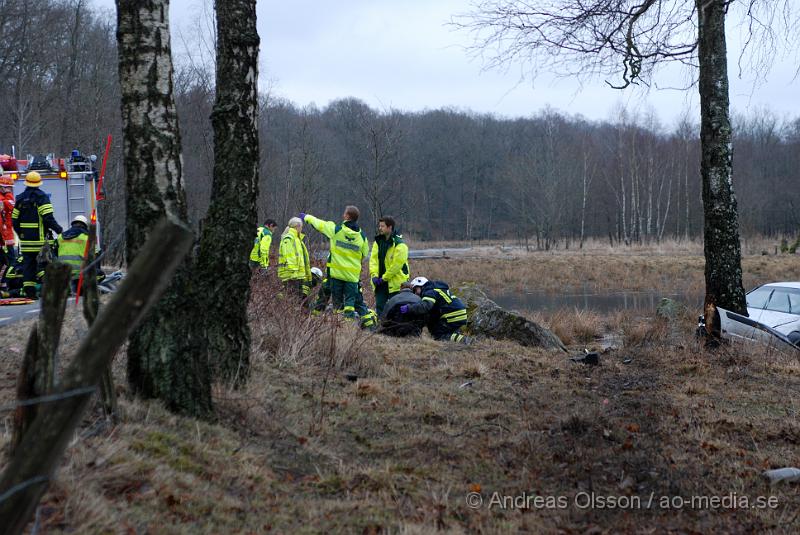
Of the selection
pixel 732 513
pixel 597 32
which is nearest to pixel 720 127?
pixel 597 32

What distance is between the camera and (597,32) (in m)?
10.4

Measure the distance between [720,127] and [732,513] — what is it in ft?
21.5

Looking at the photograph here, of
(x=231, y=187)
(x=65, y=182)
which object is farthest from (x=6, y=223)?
(x=231, y=187)

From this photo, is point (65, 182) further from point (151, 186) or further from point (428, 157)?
point (428, 157)

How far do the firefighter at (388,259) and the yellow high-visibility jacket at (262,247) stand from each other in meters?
1.96

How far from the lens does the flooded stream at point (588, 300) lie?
21.7 meters

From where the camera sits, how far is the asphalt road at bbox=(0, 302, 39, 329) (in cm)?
910

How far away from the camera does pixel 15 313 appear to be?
393 inches

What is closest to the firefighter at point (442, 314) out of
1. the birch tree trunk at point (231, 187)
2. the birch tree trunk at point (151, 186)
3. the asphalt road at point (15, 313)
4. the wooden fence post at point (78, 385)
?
the birch tree trunk at point (231, 187)

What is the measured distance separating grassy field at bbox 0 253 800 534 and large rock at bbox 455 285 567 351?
2.31 m

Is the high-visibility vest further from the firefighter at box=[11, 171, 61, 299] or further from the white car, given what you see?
the white car

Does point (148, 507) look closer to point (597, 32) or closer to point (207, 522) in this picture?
point (207, 522)

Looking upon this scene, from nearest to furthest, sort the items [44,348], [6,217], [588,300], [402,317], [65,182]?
1. [44,348]
2. [402,317]
3. [6,217]
4. [65,182]
5. [588,300]

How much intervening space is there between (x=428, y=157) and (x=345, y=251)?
243 feet
